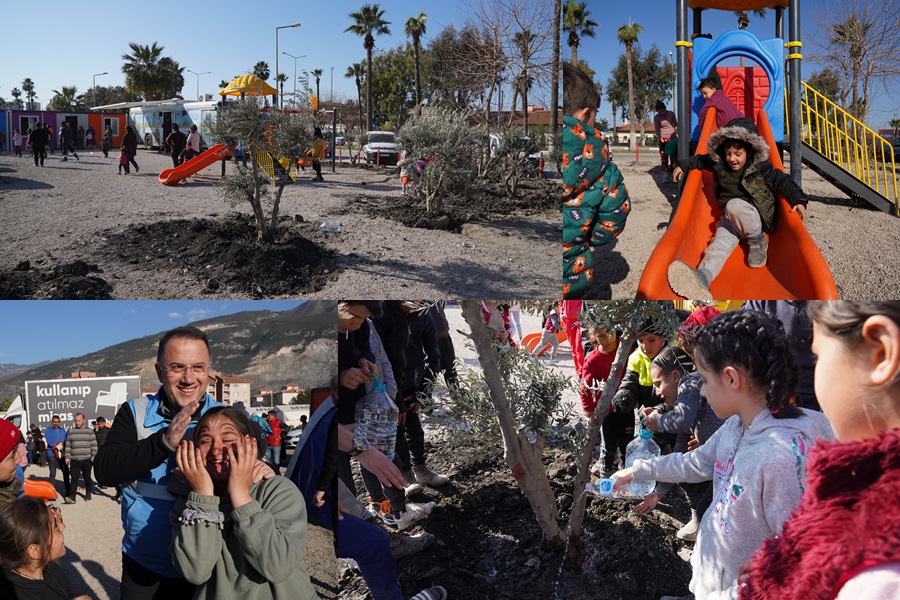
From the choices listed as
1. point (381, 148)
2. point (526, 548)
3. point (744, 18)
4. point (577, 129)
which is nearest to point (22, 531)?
point (526, 548)

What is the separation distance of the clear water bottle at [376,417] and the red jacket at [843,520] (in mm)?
2058

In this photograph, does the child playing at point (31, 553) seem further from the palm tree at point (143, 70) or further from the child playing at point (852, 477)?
the palm tree at point (143, 70)

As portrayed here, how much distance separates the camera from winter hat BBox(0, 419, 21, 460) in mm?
2842

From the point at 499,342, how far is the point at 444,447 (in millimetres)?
550

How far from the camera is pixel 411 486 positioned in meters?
3.25

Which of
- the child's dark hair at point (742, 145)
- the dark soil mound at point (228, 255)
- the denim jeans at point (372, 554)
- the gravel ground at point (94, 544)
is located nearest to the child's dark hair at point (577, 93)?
the child's dark hair at point (742, 145)

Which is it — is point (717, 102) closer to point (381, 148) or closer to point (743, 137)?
point (743, 137)

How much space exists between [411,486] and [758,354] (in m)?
1.67

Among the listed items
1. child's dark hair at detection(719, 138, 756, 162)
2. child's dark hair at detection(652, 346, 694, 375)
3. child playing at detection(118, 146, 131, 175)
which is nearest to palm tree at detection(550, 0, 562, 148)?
child's dark hair at detection(719, 138, 756, 162)

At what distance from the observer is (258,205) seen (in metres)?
7.49

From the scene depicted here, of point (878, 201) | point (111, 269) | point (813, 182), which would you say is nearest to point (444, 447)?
point (813, 182)

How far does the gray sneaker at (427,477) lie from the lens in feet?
10.8

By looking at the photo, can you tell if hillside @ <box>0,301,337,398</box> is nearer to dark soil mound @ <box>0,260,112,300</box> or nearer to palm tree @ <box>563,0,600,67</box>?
palm tree @ <box>563,0,600,67</box>

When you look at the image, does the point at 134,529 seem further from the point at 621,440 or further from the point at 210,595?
the point at 621,440
